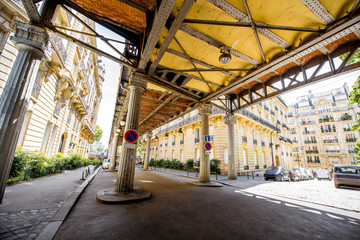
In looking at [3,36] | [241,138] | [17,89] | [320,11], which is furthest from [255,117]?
[3,36]

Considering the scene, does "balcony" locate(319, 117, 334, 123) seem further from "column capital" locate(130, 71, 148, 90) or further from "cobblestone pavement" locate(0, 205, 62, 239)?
"cobblestone pavement" locate(0, 205, 62, 239)

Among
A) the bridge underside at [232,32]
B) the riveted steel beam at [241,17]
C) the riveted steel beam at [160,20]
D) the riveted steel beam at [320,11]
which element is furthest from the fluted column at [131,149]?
the riveted steel beam at [320,11]

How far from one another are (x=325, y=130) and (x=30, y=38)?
188 feet

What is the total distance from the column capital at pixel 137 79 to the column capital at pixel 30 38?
2600 millimetres

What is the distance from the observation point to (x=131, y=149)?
5055 mm

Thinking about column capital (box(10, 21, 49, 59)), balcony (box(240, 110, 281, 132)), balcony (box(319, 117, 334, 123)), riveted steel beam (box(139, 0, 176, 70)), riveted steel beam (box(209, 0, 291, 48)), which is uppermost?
balcony (box(319, 117, 334, 123))

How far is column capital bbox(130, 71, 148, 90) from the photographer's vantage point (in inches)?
223

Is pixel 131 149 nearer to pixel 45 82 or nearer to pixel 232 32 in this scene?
pixel 232 32

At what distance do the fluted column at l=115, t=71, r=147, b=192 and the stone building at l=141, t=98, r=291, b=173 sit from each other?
10.2 m

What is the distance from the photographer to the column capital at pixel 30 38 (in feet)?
11.6

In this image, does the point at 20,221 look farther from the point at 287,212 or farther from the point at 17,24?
the point at 287,212

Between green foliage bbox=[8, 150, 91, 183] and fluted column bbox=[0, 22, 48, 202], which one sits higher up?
fluted column bbox=[0, 22, 48, 202]

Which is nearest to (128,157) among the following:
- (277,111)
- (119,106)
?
(119,106)

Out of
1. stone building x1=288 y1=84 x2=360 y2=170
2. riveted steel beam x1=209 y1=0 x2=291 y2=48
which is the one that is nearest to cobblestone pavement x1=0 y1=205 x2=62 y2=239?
riveted steel beam x1=209 y1=0 x2=291 y2=48
